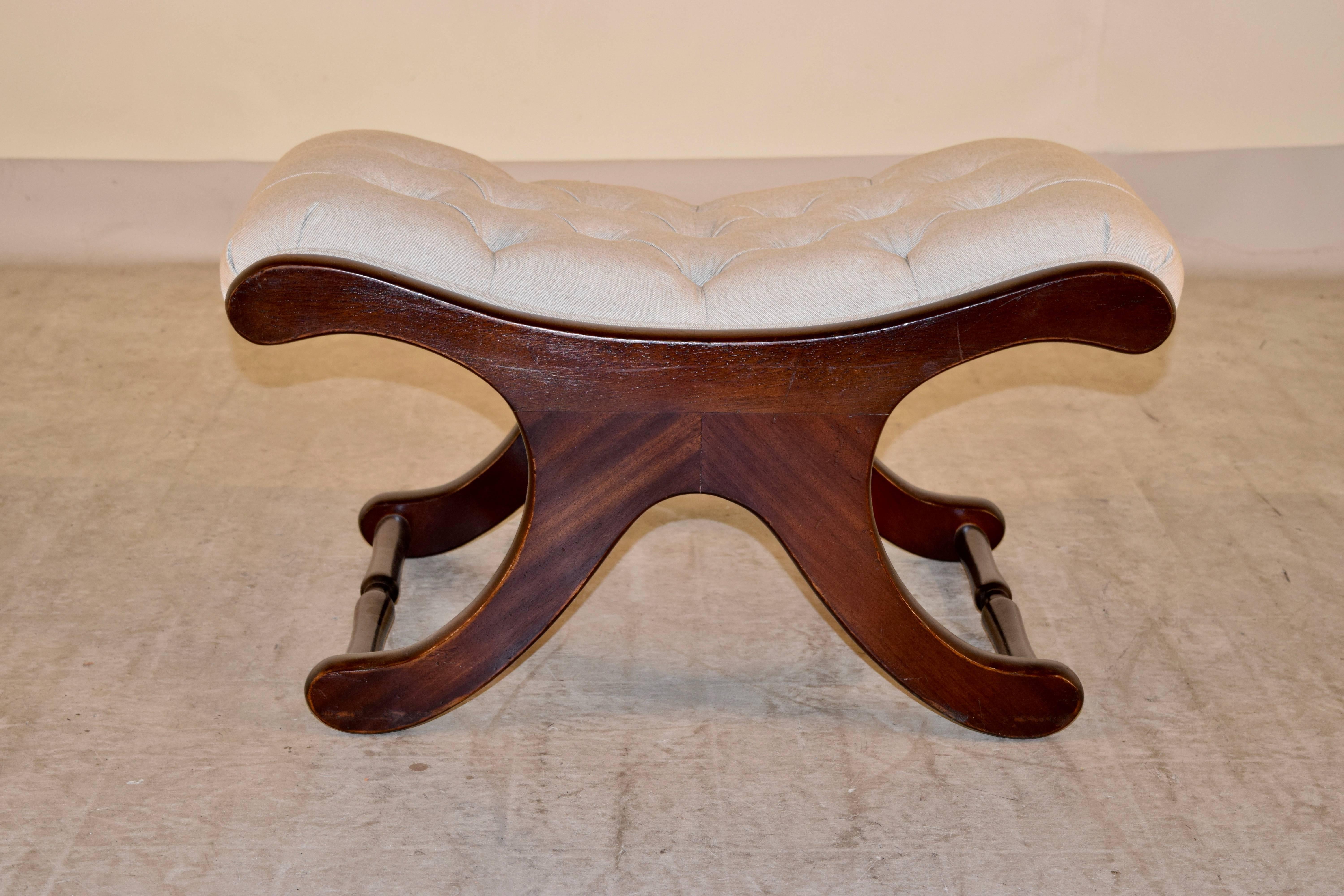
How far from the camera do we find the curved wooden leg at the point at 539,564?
1300 mm

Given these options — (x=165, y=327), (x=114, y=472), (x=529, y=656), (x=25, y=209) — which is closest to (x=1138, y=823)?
(x=529, y=656)

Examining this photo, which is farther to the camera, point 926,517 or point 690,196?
point 690,196

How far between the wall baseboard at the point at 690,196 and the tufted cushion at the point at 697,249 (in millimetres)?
1588

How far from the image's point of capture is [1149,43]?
292 centimetres

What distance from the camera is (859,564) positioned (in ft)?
4.42

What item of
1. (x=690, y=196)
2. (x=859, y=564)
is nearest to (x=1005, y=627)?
(x=859, y=564)

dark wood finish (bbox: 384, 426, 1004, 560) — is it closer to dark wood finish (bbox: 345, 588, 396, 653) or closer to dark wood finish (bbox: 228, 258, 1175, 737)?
dark wood finish (bbox: 345, 588, 396, 653)

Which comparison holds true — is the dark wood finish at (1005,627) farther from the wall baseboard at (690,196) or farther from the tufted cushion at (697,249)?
the wall baseboard at (690,196)

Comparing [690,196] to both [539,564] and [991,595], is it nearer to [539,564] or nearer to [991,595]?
[991,595]

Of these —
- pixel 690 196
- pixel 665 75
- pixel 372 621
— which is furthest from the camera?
pixel 690 196

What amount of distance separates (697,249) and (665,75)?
1649 millimetres

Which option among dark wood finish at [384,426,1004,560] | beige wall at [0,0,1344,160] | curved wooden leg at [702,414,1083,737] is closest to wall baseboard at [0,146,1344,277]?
beige wall at [0,0,1344,160]

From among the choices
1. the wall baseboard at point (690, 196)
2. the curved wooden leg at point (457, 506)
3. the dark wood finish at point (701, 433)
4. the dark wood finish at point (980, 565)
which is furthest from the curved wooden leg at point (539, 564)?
the wall baseboard at point (690, 196)

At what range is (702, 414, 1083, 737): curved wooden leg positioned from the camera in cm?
130
